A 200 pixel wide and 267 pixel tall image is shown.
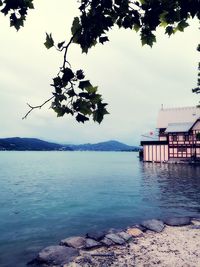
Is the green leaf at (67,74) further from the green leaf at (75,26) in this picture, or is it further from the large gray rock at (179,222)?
the large gray rock at (179,222)

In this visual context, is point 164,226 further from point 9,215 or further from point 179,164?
point 179,164

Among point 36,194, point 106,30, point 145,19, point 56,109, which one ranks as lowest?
point 36,194

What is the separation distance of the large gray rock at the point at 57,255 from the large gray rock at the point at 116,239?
195 cm

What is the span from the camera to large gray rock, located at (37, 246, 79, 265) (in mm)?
12414

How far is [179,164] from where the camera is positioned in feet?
225

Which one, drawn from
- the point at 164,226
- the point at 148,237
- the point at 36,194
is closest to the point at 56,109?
the point at 148,237

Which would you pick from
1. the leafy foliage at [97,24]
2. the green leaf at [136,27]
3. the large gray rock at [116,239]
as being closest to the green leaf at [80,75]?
the leafy foliage at [97,24]

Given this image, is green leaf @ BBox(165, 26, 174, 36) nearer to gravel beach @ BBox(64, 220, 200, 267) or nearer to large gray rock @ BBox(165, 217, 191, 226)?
gravel beach @ BBox(64, 220, 200, 267)

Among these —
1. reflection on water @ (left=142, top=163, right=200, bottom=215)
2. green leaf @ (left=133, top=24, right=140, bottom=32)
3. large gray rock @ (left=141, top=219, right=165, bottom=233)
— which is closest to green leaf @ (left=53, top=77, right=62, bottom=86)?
green leaf @ (left=133, top=24, right=140, bottom=32)

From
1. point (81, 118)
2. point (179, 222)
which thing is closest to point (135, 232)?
point (179, 222)

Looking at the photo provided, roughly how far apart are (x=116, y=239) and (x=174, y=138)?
5585 cm

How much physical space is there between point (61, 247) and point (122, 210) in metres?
11.4

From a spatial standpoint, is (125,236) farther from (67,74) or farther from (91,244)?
(67,74)

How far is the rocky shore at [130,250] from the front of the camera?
1194 cm
